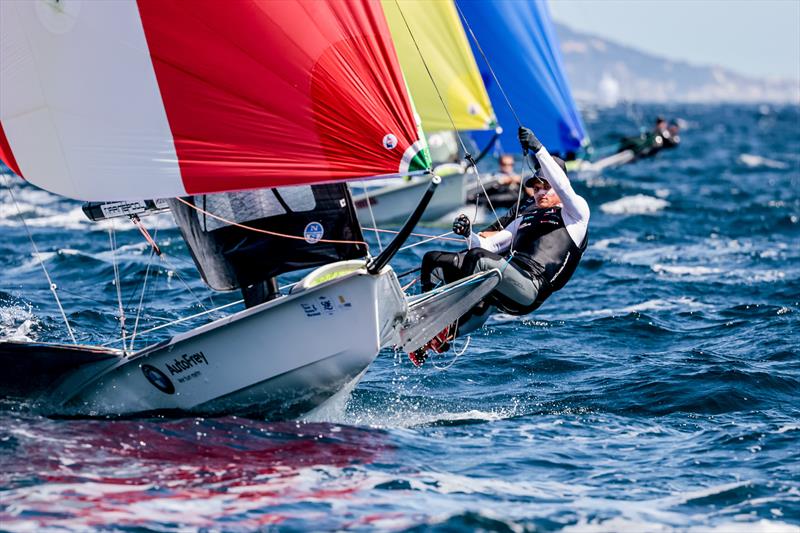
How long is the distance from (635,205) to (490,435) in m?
14.4

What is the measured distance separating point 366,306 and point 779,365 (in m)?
4.13

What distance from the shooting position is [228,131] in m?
6.35

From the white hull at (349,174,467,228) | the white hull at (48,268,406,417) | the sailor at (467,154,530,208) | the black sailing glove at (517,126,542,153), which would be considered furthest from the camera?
the sailor at (467,154,530,208)

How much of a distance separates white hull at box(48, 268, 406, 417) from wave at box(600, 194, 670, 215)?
13.7 meters

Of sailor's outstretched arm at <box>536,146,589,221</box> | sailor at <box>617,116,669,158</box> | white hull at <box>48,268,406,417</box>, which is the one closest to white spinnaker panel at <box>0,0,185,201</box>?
white hull at <box>48,268,406,417</box>

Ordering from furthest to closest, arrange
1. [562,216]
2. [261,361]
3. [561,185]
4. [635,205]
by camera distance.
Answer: [635,205] < [562,216] < [561,185] < [261,361]

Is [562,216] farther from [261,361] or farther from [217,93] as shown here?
[217,93]

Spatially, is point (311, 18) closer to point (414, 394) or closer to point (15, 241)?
point (414, 394)

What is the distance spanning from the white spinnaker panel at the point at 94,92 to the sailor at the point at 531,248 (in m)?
1.93

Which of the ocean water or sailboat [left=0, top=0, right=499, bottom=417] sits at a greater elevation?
sailboat [left=0, top=0, right=499, bottom=417]

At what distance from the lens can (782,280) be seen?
1314 centimetres

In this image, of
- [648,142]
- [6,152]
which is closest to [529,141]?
[6,152]

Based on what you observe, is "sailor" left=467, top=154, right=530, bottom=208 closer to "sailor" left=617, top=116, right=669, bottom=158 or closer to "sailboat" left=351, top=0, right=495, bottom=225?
"sailboat" left=351, top=0, right=495, bottom=225

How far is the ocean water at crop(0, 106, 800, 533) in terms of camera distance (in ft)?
18.7
